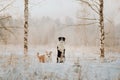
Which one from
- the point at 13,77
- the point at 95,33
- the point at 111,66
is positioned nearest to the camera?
the point at 13,77

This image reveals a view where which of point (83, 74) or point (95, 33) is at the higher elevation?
point (95, 33)

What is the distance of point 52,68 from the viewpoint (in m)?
9.80

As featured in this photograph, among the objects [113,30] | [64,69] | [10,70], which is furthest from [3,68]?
[113,30]

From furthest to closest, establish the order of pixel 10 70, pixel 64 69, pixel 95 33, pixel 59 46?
1. pixel 95 33
2. pixel 59 46
3. pixel 64 69
4. pixel 10 70

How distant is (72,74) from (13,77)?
1704 millimetres

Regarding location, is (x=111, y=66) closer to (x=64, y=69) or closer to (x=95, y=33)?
(x=64, y=69)

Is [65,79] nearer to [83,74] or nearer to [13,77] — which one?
[83,74]

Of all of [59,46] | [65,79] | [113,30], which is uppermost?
[113,30]

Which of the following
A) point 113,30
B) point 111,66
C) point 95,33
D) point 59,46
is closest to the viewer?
point 111,66

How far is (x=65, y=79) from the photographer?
27.9ft

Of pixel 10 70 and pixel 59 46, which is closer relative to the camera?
pixel 10 70

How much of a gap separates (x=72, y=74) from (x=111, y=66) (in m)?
1.89

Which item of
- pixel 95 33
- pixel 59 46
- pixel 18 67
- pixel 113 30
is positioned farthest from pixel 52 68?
pixel 95 33

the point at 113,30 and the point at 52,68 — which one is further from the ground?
the point at 113,30
